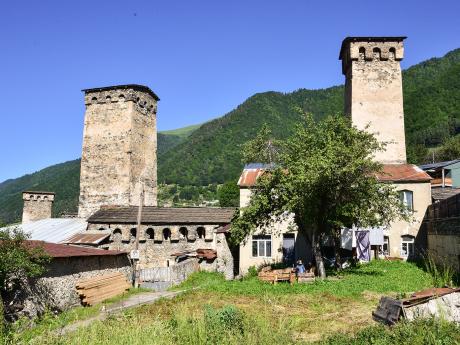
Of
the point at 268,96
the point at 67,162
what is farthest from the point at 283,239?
the point at 67,162

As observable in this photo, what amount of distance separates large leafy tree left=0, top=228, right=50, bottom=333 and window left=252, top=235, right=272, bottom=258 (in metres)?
14.8

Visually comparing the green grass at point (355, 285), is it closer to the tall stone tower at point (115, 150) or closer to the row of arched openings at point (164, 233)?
the row of arched openings at point (164, 233)

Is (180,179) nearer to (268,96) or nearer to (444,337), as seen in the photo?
(268,96)

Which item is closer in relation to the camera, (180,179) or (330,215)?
(330,215)

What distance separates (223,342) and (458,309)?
267 inches

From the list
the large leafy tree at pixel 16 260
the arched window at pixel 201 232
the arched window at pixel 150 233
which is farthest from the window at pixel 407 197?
the large leafy tree at pixel 16 260

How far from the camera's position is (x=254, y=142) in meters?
22.0

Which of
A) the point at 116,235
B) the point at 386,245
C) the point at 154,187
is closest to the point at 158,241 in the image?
the point at 116,235

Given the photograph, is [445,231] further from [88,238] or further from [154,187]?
[154,187]

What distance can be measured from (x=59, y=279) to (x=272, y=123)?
278 feet

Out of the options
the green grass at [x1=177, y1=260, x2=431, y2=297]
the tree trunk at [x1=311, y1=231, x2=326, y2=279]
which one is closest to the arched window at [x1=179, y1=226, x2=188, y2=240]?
the green grass at [x1=177, y1=260, x2=431, y2=297]

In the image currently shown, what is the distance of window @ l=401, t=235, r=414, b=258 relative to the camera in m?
26.8

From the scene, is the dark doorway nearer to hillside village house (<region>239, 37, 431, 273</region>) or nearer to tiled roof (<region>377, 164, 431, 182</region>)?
hillside village house (<region>239, 37, 431, 273</region>)

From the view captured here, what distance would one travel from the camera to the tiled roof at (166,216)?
3294 centimetres
